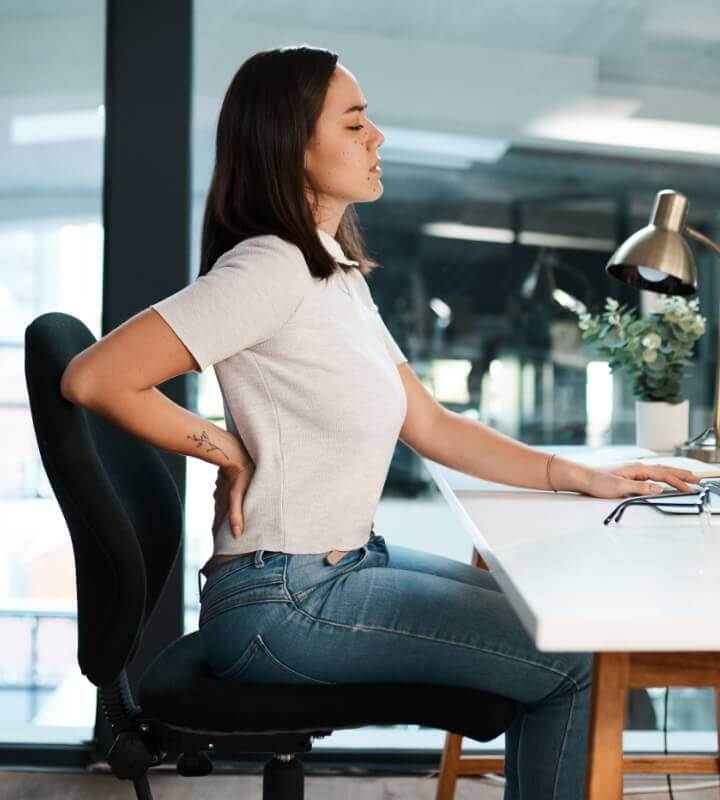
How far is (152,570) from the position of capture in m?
1.42

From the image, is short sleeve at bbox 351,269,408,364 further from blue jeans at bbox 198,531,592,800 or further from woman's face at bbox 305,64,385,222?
blue jeans at bbox 198,531,592,800

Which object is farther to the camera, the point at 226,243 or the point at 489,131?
the point at 489,131

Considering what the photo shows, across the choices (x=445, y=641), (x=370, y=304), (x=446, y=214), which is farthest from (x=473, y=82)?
(x=445, y=641)

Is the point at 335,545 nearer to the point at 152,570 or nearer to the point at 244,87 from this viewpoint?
the point at 152,570

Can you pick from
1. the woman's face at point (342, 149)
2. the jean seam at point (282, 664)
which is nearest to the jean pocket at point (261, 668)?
the jean seam at point (282, 664)

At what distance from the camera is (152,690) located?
1.22m

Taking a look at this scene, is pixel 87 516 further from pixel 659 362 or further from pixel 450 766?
pixel 659 362

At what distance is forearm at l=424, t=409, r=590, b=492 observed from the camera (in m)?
1.55

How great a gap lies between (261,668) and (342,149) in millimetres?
711

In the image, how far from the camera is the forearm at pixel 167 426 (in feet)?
4.01

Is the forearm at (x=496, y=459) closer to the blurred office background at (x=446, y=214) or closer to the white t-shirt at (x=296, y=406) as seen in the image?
the white t-shirt at (x=296, y=406)

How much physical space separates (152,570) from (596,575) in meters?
0.70

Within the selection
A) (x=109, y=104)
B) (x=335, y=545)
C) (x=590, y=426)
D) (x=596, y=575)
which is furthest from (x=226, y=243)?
(x=590, y=426)

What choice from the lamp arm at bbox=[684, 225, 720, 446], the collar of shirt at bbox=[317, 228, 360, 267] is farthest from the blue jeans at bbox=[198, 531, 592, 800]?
the lamp arm at bbox=[684, 225, 720, 446]
